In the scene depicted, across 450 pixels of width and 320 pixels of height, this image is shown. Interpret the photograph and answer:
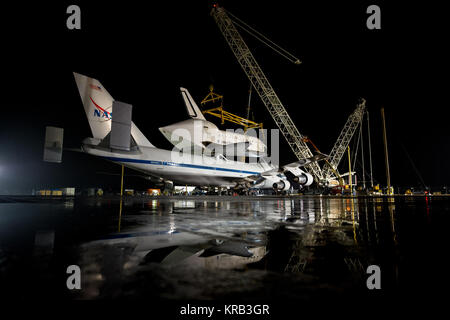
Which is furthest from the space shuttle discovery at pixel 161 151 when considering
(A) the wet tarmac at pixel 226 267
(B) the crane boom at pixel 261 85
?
(B) the crane boom at pixel 261 85

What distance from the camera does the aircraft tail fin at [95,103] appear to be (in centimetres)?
1789

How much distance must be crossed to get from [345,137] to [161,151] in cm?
5698

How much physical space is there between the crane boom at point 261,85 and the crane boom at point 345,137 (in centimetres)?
637

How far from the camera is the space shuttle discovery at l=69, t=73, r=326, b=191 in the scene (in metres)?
16.2

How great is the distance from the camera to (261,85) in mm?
52656

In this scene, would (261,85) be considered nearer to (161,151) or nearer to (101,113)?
(161,151)

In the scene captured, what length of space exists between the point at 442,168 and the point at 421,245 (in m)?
100

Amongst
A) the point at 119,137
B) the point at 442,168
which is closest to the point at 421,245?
the point at 119,137

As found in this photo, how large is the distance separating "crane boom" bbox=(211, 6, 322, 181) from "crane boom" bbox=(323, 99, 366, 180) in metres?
6.37

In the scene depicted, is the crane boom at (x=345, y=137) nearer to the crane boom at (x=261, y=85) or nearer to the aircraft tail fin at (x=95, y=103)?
the crane boom at (x=261, y=85)

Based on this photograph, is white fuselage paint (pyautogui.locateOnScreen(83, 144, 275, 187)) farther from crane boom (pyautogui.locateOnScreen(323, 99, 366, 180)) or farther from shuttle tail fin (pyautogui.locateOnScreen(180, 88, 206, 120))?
crane boom (pyautogui.locateOnScreen(323, 99, 366, 180))
